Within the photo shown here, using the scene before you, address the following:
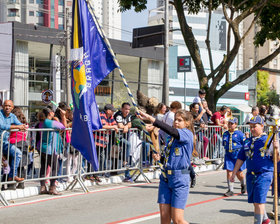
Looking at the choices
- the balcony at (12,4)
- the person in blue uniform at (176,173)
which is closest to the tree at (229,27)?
the person in blue uniform at (176,173)

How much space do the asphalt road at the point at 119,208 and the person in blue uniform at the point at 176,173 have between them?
192 centimetres

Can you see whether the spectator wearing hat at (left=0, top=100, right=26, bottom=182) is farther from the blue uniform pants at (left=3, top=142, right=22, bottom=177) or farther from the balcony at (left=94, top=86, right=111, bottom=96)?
the balcony at (left=94, top=86, right=111, bottom=96)

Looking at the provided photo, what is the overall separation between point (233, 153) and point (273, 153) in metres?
3.26

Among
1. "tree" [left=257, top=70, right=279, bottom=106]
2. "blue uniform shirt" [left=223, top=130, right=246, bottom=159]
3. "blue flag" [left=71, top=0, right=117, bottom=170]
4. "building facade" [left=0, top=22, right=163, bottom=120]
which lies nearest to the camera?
"blue flag" [left=71, top=0, right=117, bottom=170]

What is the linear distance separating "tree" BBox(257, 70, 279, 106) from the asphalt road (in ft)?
214

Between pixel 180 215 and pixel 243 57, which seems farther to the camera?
pixel 243 57

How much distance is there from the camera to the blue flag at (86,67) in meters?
7.45

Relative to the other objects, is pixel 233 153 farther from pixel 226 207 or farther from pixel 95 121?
pixel 95 121

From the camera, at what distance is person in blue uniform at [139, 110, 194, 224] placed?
5188 mm

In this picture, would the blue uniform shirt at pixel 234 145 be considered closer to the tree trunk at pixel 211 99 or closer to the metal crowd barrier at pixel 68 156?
the metal crowd barrier at pixel 68 156

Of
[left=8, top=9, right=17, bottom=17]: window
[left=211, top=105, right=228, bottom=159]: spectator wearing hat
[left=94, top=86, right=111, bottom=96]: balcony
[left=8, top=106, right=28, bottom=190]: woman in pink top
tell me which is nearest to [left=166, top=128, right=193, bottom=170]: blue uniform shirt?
[left=8, top=106, right=28, bottom=190]: woman in pink top

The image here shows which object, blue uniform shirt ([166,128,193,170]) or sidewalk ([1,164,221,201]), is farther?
sidewalk ([1,164,221,201])

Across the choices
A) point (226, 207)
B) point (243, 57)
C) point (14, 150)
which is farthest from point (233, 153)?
point (243, 57)

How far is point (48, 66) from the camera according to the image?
117 ft
